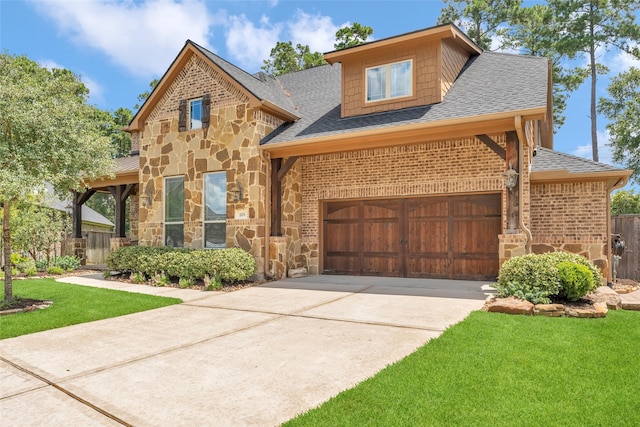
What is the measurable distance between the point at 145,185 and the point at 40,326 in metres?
7.39

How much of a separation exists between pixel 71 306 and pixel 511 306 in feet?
24.6

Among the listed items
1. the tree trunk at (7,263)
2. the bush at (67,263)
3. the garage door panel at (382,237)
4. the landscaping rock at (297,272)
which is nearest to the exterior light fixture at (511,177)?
the garage door panel at (382,237)

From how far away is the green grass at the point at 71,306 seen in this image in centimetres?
610

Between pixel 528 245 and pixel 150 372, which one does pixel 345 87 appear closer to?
pixel 528 245

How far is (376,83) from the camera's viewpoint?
1127 centimetres

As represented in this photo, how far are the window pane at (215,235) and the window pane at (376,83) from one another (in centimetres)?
537

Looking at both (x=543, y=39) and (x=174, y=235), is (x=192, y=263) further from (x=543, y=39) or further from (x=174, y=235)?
(x=543, y=39)

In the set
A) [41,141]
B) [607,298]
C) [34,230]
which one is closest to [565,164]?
[607,298]

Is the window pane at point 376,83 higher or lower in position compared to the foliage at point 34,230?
higher

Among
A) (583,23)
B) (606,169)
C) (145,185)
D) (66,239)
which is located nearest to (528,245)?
(606,169)

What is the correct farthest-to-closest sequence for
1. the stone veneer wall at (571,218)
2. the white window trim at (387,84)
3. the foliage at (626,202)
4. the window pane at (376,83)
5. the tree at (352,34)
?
the tree at (352,34)
the foliage at (626,202)
the window pane at (376,83)
the white window trim at (387,84)
the stone veneer wall at (571,218)

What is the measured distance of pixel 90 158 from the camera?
774 cm

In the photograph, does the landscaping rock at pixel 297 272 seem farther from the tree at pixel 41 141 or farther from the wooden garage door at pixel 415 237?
the tree at pixel 41 141

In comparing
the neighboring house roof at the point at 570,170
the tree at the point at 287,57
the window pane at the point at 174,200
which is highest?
the tree at the point at 287,57
